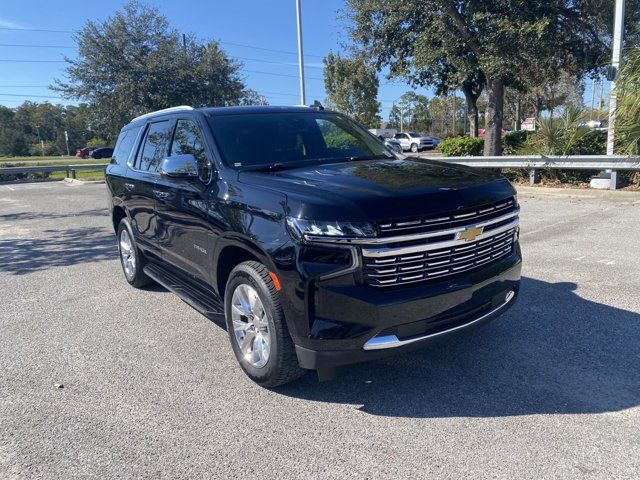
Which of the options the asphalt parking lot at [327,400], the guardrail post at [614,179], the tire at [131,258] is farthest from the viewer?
the guardrail post at [614,179]

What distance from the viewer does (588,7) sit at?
543 inches

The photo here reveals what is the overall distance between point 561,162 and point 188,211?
1045 centimetres

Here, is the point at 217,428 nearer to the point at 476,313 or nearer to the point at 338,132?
the point at 476,313

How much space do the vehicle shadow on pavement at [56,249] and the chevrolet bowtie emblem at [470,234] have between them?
20.2ft

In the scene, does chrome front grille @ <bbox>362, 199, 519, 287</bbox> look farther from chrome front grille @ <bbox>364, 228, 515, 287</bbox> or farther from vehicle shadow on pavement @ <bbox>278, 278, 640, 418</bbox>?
vehicle shadow on pavement @ <bbox>278, 278, 640, 418</bbox>

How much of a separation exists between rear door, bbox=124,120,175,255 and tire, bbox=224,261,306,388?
5.78 feet

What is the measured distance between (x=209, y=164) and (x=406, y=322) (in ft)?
6.48

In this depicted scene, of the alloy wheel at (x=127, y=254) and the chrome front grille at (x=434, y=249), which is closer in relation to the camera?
the chrome front grille at (x=434, y=249)

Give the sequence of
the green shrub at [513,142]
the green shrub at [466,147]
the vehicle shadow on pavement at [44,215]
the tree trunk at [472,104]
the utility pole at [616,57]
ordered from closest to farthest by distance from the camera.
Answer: the utility pole at [616,57]
the vehicle shadow on pavement at [44,215]
the green shrub at [513,142]
the green shrub at [466,147]
the tree trunk at [472,104]

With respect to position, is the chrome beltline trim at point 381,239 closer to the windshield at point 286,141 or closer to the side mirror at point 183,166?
the windshield at point 286,141

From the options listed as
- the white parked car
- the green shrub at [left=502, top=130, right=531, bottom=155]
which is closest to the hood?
the green shrub at [left=502, top=130, right=531, bottom=155]

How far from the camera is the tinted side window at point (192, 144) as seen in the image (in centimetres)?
392

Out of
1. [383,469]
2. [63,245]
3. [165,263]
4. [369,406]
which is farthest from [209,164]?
[63,245]

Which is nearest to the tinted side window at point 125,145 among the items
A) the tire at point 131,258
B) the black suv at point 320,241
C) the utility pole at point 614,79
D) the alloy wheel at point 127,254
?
the tire at point 131,258
